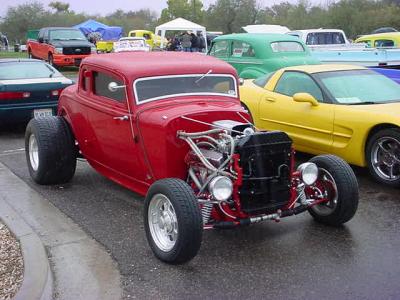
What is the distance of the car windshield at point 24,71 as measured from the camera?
9875mm

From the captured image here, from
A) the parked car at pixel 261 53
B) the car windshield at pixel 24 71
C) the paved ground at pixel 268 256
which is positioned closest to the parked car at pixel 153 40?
the parked car at pixel 261 53

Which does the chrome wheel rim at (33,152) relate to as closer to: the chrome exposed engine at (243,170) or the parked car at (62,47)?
the chrome exposed engine at (243,170)

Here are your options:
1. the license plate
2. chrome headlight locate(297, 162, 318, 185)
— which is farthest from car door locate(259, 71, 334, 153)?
the license plate

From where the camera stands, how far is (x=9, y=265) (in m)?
4.15

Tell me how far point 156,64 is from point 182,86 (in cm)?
36

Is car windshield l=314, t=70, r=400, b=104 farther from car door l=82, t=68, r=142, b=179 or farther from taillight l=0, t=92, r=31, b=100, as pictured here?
Result: taillight l=0, t=92, r=31, b=100

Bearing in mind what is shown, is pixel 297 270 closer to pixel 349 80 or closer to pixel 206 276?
pixel 206 276

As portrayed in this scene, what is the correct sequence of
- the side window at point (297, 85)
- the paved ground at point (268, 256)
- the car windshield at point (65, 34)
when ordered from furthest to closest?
the car windshield at point (65, 34), the side window at point (297, 85), the paved ground at point (268, 256)

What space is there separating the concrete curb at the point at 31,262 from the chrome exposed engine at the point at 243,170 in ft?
4.45

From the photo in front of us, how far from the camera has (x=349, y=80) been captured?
7.20 m

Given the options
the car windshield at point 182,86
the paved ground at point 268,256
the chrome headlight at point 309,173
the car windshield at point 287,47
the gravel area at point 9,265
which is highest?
the car windshield at point 182,86

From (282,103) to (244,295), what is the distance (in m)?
4.15

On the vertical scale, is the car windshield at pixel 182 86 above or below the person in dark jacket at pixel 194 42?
above

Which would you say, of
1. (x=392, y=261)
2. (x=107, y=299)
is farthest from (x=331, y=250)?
(x=107, y=299)
